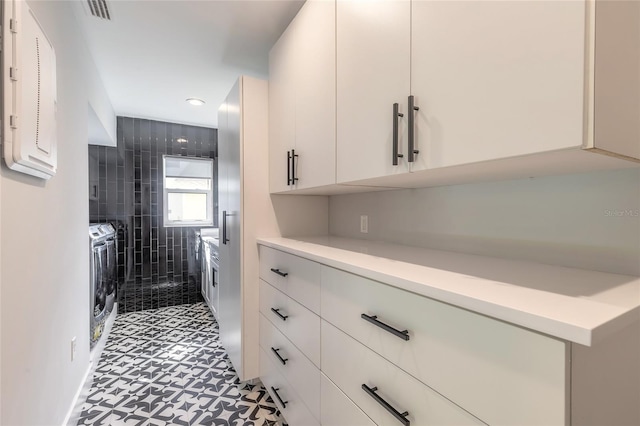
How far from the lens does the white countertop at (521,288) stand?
522 mm

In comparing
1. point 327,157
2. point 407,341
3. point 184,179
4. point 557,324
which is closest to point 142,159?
point 184,179

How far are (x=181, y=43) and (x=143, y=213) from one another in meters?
2.40

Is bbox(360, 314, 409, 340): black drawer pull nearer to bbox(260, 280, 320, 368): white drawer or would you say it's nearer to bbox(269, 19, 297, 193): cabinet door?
bbox(260, 280, 320, 368): white drawer

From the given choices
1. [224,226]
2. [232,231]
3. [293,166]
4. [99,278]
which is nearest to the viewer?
[293,166]

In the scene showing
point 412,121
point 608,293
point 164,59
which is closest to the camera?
point 608,293

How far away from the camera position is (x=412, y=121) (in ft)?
3.12

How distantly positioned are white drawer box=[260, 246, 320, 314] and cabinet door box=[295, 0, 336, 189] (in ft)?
1.35

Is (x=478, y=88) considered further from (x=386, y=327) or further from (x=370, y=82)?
(x=386, y=327)

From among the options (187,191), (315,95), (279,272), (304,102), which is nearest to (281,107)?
(304,102)

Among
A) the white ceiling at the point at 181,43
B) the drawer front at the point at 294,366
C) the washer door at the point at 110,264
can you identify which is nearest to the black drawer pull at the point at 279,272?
the drawer front at the point at 294,366

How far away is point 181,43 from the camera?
2074 millimetres

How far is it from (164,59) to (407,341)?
255 centimetres

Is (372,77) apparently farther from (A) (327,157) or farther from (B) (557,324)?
(B) (557,324)

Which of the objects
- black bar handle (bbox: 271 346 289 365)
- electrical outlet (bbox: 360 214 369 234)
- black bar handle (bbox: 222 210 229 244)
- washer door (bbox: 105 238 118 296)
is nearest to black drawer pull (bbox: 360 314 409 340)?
black bar handle (bbox: 271 346 289 365)
